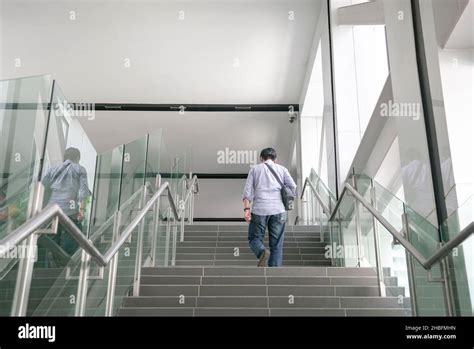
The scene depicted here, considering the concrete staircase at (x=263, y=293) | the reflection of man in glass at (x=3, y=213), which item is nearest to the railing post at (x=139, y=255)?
the concrete staircase at (x=263, y=293)

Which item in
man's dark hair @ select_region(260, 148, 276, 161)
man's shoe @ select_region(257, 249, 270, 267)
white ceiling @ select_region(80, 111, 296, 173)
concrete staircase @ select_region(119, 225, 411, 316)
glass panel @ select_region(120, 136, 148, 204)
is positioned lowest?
concrete staircase @ select_region(119, 225, 411, 316)

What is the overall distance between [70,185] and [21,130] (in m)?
0.60

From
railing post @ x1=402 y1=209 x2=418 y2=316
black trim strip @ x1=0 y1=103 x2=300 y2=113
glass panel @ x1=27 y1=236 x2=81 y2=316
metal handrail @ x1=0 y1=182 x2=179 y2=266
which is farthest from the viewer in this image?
black trim strip @ x1=0 y1=103 x2=300 y2=113

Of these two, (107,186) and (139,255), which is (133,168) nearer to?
(107,186)

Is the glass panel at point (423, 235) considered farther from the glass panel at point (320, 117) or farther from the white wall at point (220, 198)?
the white wall at point (220, 198)

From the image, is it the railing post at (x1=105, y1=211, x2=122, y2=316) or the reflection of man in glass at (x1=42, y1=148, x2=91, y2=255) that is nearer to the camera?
the railing post at (x1=105, y1=211, x2=122, y2=316)

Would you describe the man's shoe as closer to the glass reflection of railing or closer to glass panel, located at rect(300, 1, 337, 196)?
the glass reflection of railing

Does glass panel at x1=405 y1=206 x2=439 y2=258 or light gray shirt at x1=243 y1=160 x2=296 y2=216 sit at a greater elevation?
light gray shirt at x1=243 y1=160 x2=296 y2=216

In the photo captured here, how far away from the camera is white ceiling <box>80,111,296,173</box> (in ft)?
47.0

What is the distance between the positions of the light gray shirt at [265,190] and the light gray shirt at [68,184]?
1974 mm

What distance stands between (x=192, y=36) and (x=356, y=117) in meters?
3.57

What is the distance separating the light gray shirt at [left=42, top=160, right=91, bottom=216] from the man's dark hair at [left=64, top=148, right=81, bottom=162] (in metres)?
0.09

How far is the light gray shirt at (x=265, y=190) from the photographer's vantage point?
20.9ft

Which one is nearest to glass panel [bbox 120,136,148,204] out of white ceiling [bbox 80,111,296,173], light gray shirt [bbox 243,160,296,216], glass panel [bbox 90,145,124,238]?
glass panel [bbox 90,145,124,238]
